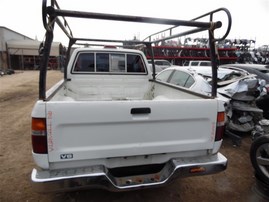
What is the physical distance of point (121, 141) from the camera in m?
2.19

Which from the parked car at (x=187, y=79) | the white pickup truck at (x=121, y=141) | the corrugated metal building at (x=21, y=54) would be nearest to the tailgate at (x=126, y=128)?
the white pickup truck at (x=121, y=141)

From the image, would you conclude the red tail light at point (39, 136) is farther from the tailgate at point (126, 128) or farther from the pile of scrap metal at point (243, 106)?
the pile of scrap metal at point (243, 106)

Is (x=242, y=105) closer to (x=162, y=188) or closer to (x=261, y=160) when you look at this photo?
(x=261, y=160)

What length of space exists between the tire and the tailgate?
106cm

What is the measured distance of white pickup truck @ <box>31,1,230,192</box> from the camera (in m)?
1.98

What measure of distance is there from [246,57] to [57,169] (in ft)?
77.1

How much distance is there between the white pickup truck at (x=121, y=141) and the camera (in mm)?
1979

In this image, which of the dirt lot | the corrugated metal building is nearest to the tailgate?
the dirt lot

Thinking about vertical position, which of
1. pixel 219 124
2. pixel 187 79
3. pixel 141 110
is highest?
pixel 187 79

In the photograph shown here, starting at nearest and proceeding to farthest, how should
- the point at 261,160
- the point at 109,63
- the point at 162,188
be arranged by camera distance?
the point at 261,160
the point at 162,188
the point at 109,63

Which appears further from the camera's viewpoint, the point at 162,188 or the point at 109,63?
the point at 109,63

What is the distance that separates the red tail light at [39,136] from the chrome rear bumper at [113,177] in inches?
9.0

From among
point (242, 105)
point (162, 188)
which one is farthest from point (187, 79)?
point (162, 188)

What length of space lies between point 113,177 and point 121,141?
381 mm
